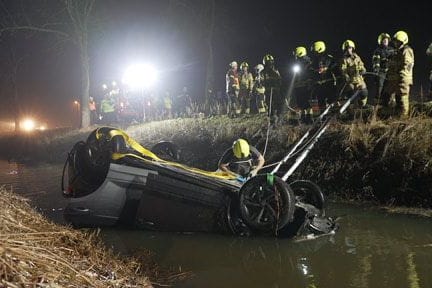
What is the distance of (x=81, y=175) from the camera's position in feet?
26.7

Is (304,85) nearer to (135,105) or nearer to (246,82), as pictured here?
(246,82)

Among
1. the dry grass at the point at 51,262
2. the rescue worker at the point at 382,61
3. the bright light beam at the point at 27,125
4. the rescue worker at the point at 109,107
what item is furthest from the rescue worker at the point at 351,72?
the bright light beam at the point at 27,125

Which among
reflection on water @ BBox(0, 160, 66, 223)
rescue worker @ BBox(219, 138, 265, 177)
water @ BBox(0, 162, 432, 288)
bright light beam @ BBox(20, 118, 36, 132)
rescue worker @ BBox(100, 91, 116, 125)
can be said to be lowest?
water @ BBox(0, 162, 432, 288)

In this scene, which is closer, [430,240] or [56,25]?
[430,240]

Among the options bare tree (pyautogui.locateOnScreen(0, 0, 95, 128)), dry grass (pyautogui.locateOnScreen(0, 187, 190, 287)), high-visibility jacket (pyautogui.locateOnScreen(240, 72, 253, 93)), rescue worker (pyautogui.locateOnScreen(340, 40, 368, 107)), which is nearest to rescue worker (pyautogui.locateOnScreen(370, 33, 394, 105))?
rescue worker (pyautogui.locateOnScreen(340, 40, 368, 107))

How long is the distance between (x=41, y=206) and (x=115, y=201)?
3.23 meters

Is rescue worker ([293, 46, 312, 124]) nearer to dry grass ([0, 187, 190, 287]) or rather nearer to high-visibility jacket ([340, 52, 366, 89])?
high-visibility jacket ([340, 52, 366, 89])

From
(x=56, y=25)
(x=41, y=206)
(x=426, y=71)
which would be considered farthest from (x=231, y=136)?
(x=56, y=25)

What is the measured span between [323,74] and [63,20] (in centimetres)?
1793

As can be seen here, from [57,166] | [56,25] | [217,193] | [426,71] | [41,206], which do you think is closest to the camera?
[217,193]

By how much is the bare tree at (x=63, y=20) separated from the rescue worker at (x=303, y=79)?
14656mm

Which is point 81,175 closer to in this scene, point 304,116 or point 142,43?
point 304,116

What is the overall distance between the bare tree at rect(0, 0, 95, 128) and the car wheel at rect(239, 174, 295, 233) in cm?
1801

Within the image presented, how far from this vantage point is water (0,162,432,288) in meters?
5.28
